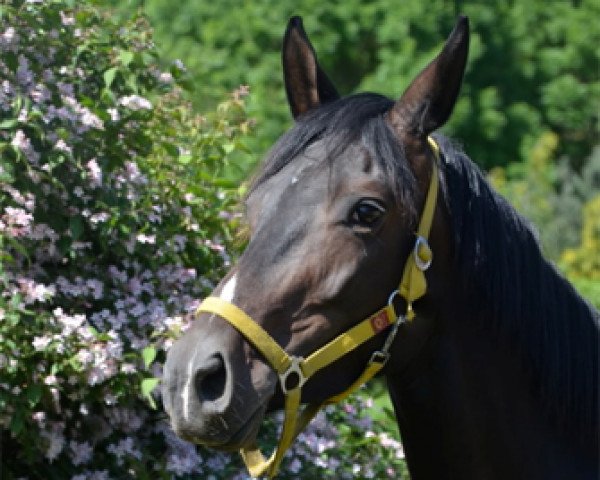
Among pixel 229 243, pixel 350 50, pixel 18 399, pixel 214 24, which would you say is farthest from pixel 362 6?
pixel 18 399

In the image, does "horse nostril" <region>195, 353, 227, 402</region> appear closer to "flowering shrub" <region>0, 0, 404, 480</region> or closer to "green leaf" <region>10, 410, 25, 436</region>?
"flowering shrub" <region>0, 0, 404, 480</region>

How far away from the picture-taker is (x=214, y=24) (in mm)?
14438

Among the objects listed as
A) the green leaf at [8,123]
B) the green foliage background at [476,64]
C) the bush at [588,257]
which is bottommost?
the bush at [588,257]

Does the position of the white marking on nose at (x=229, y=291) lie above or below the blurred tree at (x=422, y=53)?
above

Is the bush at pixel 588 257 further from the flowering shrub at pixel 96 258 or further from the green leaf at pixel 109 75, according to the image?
the green leaf at pixel 109 75

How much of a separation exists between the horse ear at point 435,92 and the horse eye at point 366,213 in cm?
25

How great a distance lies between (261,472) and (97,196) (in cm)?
136

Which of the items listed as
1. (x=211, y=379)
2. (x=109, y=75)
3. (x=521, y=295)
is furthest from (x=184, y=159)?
(x=211, y=379)

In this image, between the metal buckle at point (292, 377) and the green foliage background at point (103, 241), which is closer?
the metal buckle at point (292, 377)

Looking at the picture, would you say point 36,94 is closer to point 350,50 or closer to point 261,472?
point 261,472

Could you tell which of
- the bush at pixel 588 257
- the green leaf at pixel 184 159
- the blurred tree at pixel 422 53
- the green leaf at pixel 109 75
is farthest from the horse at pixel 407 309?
the blurred tree at pixel 422 53

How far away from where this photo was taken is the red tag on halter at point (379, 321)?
2.54 meters

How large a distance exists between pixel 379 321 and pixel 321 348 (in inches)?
6.4

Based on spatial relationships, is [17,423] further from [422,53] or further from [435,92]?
[422,53]
